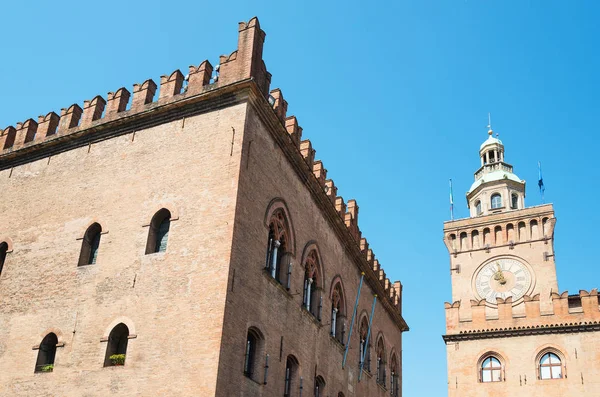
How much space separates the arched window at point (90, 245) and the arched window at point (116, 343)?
6.90ft

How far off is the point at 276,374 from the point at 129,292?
163 inches

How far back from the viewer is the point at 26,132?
1795 centimetres

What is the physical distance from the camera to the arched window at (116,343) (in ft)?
43.6

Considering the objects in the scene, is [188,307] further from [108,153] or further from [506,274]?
[506,274]

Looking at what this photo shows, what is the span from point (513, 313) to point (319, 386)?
16.2 metres

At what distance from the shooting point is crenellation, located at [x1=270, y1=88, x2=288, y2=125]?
1683cm

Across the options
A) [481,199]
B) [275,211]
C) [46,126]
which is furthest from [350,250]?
[481,199]

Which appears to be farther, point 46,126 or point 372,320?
point 372,320

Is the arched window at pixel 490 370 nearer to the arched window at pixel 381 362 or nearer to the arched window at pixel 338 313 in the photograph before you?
the arched window at pixel 381 362

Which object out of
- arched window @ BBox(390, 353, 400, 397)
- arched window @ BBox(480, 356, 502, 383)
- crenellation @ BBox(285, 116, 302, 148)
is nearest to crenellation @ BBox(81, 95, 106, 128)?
crenellation @ BBox(285, 116, 302, 148)

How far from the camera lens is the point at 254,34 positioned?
15773 millimetres

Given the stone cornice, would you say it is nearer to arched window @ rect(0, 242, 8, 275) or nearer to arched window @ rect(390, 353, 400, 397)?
arched window @ rect(390, 353, 400, 397)

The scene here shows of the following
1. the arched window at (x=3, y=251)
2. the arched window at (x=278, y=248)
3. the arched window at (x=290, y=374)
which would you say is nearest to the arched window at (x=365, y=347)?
the arched window at (x=290, y=374)

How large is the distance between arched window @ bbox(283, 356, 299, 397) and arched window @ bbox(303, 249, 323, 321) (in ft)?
5.94
